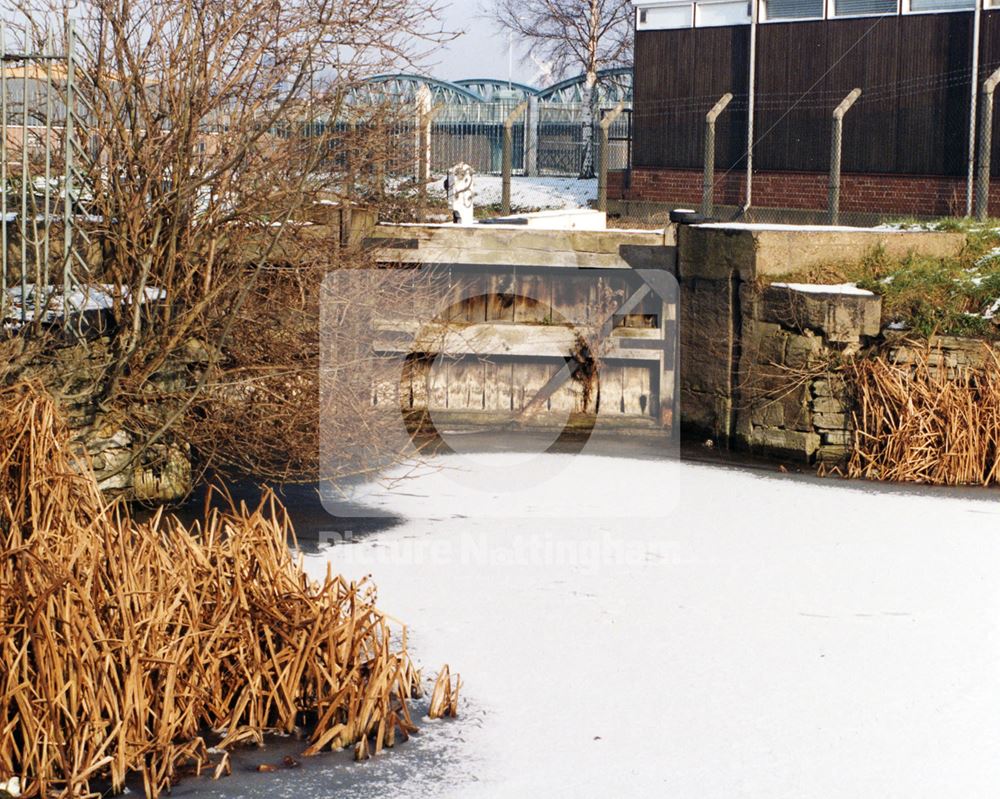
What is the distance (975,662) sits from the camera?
6633mm

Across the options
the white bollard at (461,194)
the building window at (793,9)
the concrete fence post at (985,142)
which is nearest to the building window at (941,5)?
the building window at (793,9)

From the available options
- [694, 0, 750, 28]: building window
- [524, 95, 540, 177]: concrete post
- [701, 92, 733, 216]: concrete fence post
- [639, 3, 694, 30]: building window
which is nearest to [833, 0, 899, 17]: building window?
[694, 0, 750, 28]: building window

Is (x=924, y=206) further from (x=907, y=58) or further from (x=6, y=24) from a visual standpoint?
(x=6, y=24)

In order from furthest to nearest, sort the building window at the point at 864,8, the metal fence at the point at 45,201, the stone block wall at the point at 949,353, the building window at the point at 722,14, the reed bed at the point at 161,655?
the building window at the point at 722,14, the building window at the point at 864,8, the stone block wall at the point at 949,353, the metal fence at the point at 45,201, the reed bed at the point at 161,655

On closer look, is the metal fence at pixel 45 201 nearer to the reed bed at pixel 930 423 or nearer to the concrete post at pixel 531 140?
the reed bed at pixel 930 423

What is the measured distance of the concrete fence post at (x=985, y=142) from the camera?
16.4m

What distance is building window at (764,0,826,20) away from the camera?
20.9 meters

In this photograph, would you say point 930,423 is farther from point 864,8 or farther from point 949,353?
point 864,8

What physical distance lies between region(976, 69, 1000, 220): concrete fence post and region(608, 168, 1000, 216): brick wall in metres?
0.83

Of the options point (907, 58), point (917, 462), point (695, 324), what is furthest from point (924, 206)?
point (917, 462)

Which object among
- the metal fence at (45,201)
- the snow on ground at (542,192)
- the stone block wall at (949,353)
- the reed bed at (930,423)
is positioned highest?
the snow on ground at (542,192)

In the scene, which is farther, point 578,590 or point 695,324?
point 695,324

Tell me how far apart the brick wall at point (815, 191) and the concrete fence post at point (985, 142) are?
0.83 metres

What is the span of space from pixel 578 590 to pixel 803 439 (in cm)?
394
